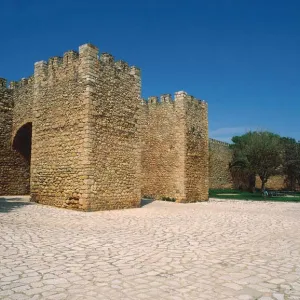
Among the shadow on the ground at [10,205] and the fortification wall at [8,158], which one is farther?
the fortification wall at [8,158]

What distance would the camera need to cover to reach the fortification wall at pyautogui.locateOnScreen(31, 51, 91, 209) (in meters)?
12.9

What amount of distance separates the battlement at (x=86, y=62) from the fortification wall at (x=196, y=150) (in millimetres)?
6074

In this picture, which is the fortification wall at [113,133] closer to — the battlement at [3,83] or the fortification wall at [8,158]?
the fortification wall at [8,158]

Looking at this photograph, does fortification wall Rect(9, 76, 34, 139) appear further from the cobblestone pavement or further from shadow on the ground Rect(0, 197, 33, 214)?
the cobblestone pavement

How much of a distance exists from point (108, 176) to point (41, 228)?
5.27m

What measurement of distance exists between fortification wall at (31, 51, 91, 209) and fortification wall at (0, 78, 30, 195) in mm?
5162

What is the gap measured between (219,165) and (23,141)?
21.3 m

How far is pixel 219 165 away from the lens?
34875 mm

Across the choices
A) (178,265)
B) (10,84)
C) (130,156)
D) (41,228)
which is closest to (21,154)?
(10,84)


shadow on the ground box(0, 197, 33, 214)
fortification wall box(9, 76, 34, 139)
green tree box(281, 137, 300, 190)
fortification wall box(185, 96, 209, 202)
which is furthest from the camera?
green tree box(281, 137, 300, 190)

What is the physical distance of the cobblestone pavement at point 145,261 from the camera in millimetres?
4133

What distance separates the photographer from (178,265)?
5332 mm

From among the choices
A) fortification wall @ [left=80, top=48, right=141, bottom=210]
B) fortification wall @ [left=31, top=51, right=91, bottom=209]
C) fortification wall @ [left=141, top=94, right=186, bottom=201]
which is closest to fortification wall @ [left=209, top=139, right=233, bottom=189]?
fortification wall @ [left=141, top=94, right=186, bottom=201]

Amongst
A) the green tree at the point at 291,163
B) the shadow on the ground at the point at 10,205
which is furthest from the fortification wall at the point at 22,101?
the green tree at the point at 291,163
